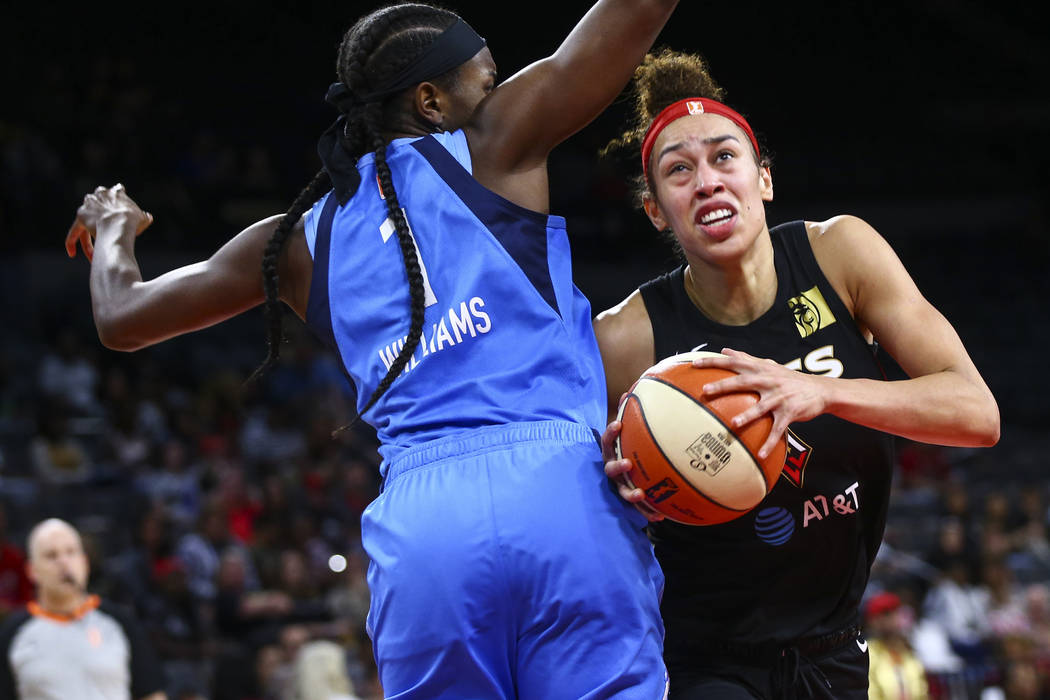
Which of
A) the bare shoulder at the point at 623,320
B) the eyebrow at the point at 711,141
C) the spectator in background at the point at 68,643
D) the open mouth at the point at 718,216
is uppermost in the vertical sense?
the eyebrow at the point at 711,141

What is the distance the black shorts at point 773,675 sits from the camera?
2.91 metres

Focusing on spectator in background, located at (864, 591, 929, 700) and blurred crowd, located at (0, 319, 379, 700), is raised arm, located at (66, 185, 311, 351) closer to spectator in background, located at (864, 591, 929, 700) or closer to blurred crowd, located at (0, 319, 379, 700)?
blurred crowd, located at (0, 319, 379, 700)

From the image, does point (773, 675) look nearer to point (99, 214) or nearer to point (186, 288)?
point (186, 288)

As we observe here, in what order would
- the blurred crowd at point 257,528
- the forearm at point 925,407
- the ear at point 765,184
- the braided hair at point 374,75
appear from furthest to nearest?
the blurred crowd at point 257,528 < the ear at point 765,184 < the braided hair at point 374,75 < the forearm at point 925,407

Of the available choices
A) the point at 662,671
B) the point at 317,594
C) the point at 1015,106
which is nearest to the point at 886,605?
the point at 317,594

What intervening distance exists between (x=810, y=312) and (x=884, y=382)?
19.7 inches

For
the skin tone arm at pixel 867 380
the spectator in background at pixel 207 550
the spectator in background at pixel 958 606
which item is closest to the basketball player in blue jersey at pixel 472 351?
the skin tone arm at pixel 867 380

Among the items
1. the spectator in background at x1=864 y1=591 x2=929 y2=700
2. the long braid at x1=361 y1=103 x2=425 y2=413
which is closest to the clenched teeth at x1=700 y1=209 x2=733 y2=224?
the long braid at x1=361 y1=103 x2=425 y2=413

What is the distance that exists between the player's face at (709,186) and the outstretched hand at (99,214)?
1294 mm

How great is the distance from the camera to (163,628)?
799 centimetres

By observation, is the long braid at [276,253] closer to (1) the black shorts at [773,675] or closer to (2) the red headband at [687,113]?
(2) the red headband at [687,113]

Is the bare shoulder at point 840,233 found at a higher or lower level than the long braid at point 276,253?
lower

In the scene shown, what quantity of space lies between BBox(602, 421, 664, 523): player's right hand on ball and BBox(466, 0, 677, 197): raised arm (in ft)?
1.82

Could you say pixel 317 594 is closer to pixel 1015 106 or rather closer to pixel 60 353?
pixel 60 353
